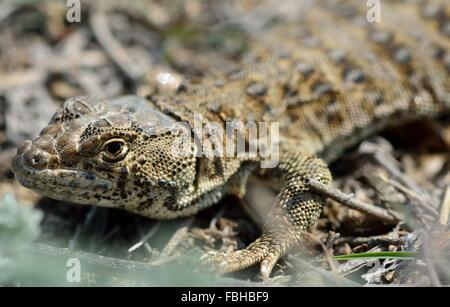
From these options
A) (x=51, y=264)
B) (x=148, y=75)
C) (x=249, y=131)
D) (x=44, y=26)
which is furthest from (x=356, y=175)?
(x=44, y=26)

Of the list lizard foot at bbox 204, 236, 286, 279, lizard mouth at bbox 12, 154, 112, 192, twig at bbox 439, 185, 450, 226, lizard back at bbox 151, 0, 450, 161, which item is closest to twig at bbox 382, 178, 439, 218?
twig at bbox 439, 185, 450, 226

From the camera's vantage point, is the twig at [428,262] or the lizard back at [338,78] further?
the lizard back at [338,78]

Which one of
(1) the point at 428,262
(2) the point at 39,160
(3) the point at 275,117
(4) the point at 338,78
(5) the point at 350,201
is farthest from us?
(4) the point at 338,78

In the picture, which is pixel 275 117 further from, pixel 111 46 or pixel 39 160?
pixel 111 46

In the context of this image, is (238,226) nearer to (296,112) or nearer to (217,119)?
(217,119)

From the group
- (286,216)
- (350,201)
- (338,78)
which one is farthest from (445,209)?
(338,78)

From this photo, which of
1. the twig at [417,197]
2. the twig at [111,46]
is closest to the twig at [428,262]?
the twig at [417,197]

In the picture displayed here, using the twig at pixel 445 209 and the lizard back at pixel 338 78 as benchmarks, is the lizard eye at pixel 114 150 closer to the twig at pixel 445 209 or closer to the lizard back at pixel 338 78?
the lizard back at pixel 338 78

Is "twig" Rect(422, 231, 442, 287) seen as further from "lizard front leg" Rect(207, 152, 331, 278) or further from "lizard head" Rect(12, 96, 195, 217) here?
"lizard head" Rect(12, 96, 195, 217)
